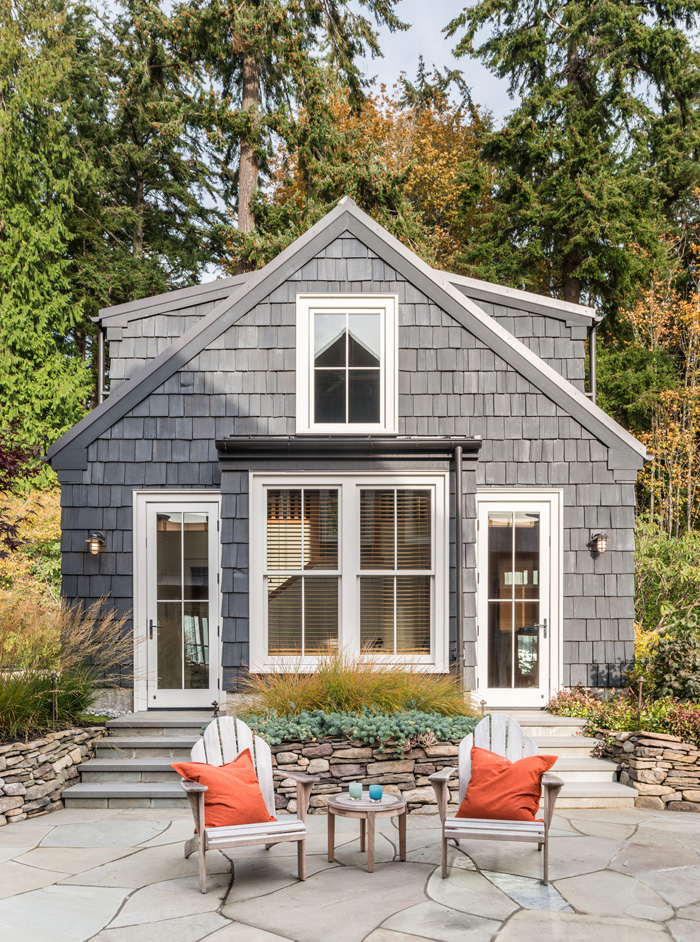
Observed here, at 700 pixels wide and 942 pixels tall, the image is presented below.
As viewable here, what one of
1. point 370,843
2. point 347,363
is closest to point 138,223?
point 347,363

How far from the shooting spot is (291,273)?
811 centimetres

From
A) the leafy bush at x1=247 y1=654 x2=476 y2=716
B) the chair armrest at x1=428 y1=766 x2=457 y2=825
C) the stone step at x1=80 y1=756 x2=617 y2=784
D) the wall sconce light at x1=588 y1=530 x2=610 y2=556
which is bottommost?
the stone step at x1=80 y1=756 x2=617 y2=784

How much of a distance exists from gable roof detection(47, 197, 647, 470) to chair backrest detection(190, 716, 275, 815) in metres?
3.75

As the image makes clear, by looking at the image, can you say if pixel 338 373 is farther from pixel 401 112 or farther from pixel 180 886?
pixel 401 112

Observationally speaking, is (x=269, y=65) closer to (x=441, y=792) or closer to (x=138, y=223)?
(x=138, y=223)

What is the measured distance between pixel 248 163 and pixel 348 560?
36.1 feet

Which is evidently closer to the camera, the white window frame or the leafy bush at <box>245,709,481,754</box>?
the leafy bush at <box>245,709,481,754</box>

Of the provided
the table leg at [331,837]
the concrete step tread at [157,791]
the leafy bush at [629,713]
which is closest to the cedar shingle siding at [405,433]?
the leafy bush at [629,713]

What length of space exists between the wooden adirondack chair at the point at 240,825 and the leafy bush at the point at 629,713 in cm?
340

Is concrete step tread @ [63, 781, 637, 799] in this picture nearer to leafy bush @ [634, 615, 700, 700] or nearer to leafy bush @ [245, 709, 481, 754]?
leafy bush @ [245, 709, 481, 754]

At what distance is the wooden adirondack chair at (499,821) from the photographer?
4429 mm

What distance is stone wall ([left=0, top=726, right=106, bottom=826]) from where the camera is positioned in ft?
19.1

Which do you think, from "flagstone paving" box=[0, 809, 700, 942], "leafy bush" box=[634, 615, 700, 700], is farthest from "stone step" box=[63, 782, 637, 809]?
"leafy bush" box=[634, 615, 700, 700]

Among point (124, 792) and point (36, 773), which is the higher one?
point (36, 773)
